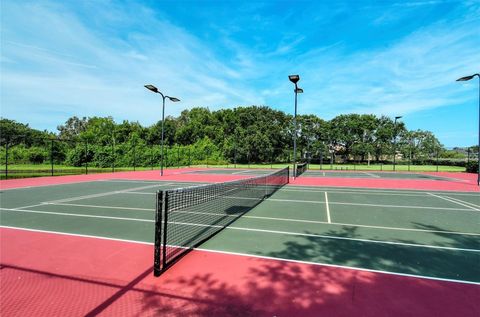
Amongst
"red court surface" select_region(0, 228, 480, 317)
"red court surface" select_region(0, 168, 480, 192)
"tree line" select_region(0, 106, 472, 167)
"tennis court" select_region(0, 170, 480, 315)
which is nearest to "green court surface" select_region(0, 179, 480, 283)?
"tennis court" select_region(0, 170, 480, 315)

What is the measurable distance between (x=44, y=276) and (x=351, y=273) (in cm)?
468

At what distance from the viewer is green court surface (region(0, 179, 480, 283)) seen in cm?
504

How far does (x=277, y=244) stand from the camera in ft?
19.1

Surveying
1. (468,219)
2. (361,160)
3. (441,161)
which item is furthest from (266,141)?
(468,219)

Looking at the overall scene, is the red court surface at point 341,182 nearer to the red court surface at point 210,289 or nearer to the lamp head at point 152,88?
the lamp head at point 152,88

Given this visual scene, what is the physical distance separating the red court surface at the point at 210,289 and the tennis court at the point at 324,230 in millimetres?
145

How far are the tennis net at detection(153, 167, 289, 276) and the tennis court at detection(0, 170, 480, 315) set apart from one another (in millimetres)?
240

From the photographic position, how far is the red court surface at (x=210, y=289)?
11.0 feet

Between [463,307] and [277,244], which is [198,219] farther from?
[463,307]

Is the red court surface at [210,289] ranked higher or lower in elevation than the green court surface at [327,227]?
lower

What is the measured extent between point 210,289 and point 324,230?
399 centimetres

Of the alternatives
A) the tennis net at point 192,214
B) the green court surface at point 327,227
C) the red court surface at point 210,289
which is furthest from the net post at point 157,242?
the green court surface at point 327,227

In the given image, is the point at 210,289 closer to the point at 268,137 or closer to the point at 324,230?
the point at 324,230

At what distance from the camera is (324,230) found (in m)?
6.95
